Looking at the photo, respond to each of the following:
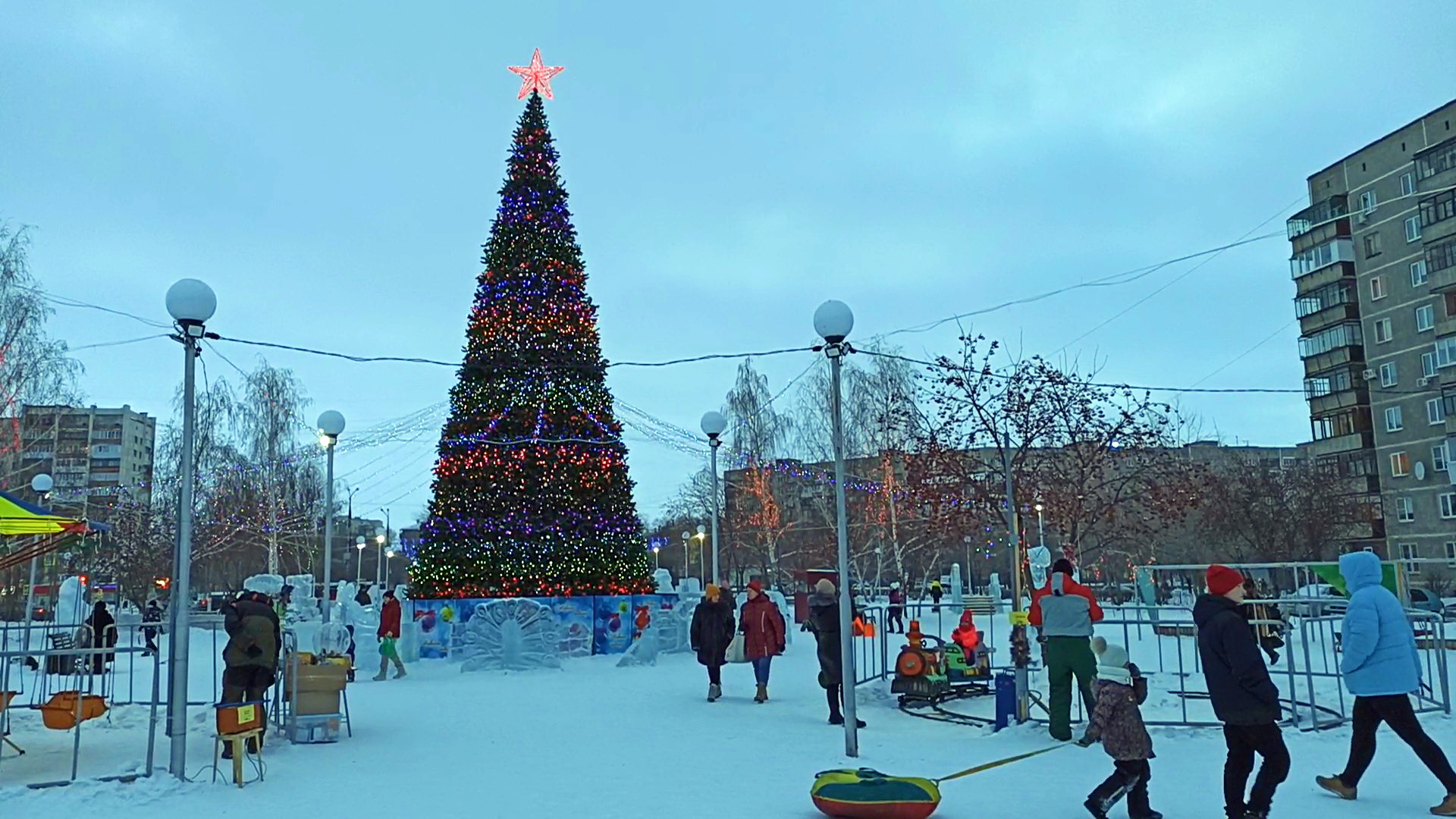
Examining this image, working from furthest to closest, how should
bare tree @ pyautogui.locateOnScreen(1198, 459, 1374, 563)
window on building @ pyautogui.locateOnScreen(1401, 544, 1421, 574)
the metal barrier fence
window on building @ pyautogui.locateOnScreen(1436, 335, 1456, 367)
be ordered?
window on building @ pyautogui.locateOnScreen(1401, 544, 1421, 574), window on building @ pyautogui.locateOnScreen(1436, 335, 1456, 367), bare tree @ pyautogui.locateOnScreen(1198, 459, 1374, 563), the metal barrier fence

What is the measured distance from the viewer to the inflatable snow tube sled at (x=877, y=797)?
22.4 feet

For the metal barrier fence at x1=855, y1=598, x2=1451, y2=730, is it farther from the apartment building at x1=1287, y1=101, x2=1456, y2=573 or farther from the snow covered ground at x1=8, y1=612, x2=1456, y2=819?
the apartment building at x1=1287, y1=101, x2=1456, y2=573

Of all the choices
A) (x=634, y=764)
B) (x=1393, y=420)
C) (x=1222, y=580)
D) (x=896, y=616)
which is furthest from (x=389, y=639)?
(x=1393, y=420)

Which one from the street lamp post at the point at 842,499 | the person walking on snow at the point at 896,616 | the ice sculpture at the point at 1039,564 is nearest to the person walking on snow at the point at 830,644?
the street lamp post at the point at 842,499

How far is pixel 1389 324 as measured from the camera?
49312 millimetres

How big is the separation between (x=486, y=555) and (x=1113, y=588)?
26.1m

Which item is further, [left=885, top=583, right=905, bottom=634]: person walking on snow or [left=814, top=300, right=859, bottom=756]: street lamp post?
[left=885, top=583, right=905, bottom=634]: person walking on snow

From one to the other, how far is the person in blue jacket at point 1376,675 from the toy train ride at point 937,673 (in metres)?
5.44

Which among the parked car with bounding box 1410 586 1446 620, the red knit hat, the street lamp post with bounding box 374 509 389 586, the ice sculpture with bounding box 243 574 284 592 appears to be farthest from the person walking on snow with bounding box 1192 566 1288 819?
the street lamp post with bounding box 374 509 389 586

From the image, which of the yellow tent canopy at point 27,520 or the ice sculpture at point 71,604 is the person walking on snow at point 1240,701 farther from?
the ice sculpture at point 71,604

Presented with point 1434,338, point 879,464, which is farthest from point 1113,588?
point 1434,338

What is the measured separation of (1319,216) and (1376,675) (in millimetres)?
53063

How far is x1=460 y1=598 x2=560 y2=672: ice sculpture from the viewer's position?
1859cm

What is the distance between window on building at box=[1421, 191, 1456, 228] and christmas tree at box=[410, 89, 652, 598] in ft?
125
